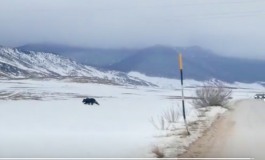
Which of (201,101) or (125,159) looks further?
(201,101)

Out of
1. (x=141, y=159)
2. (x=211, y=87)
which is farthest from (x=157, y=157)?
(x=211, y=87)

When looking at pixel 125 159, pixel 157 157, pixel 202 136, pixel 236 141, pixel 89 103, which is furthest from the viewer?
pixel 89 103

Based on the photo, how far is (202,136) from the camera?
1839cm

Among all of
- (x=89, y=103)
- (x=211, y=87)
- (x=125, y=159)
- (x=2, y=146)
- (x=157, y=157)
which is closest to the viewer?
(x=125, y=159)

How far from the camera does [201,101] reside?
4647 cm

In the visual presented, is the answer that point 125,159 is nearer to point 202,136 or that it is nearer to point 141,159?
point 141,159

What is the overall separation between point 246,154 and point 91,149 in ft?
12.5

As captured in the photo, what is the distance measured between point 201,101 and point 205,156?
114ft

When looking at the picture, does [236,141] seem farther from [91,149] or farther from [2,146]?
[2,146]

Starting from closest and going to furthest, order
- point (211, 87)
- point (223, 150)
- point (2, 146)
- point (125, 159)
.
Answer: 1. point (125, 159)
2. point (223, 150)
3. point (2, 146)
4. point (211, 87)

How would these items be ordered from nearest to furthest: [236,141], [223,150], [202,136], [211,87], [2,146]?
1. [223,150]
2. [2,146]
3. [236,141]
4. [202,136]
5. [211,87]

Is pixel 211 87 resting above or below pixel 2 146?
above

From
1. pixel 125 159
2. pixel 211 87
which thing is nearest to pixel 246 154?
pixel 125 159

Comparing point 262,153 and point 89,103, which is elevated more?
point 89,103
